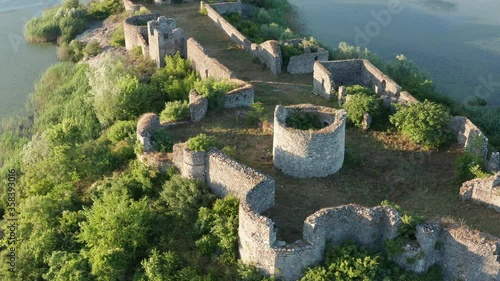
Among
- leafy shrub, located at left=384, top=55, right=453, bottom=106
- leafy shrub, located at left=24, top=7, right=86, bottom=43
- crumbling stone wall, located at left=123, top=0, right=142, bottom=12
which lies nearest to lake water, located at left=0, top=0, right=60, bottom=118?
leafy shrub, located at left=24, top=7, right=86, bottom=43

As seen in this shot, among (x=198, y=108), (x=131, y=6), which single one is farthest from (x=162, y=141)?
(x=131, y=6)

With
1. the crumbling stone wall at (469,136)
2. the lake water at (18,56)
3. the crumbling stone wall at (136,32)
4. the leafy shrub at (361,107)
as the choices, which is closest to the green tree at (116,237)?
the leafy shrub at (361,107)

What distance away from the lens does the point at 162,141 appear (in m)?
20.1

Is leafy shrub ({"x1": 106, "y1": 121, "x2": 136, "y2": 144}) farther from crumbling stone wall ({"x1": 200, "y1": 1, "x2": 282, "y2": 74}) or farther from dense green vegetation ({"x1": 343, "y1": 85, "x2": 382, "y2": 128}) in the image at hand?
dense green vegetation ({"x1": 343, "y1": 85, "x2": 382, "y2": 128})

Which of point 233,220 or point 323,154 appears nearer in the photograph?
point 233,220

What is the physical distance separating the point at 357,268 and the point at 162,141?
803 cm

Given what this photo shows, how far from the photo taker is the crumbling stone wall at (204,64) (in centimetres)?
2545

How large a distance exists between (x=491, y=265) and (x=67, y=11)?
30349 mm

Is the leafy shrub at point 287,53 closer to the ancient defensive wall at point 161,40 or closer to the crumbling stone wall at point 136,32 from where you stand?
the ancient defensive wall at point 161,40

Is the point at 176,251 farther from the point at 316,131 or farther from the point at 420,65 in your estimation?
the point at 420,65

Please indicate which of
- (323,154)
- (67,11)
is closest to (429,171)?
(323,154)

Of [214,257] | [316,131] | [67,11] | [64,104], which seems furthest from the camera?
[67,11]

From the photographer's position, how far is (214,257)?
53.9ft

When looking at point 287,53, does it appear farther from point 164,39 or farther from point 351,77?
point 164,39
